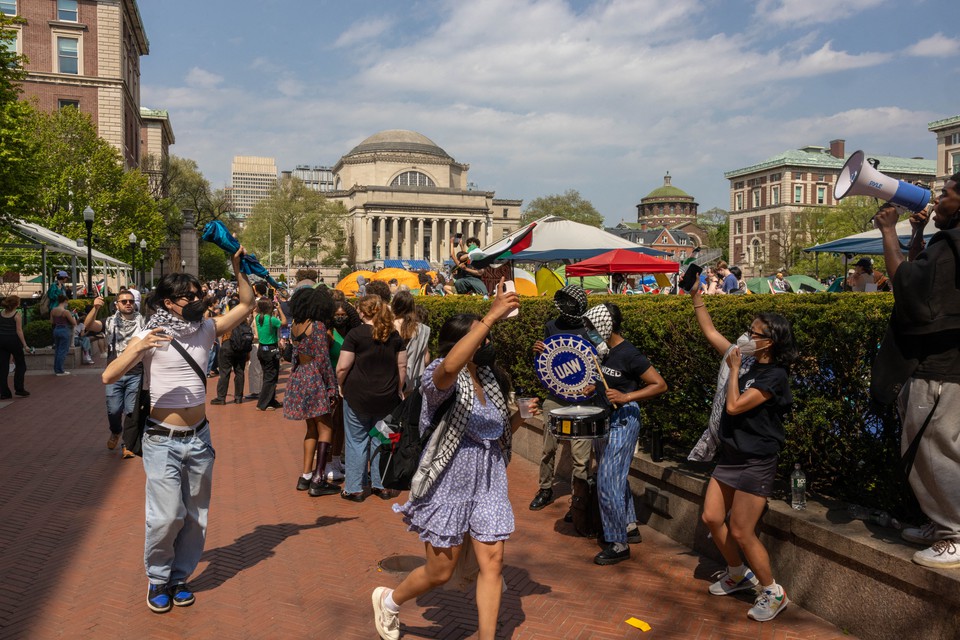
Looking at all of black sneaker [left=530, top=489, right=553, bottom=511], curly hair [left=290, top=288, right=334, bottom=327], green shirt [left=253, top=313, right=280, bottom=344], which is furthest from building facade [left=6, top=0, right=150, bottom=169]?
black sneaker [left=530, top=489, right=553, bottom=511]

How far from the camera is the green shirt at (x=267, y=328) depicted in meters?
12.4

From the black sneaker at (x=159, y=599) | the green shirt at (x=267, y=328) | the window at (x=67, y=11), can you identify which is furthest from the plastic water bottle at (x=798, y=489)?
the window at (x=67, y=11)

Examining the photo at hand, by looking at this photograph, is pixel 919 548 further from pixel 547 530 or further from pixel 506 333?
pixel 506 333

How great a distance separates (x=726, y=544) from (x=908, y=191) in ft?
7.47

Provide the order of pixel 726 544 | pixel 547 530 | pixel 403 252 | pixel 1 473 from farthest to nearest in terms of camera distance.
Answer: pixel 403 252, pixel 1 473, pixel 547 530, pixel 726 544

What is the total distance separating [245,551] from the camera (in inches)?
227

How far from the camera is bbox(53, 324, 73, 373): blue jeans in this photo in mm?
16266

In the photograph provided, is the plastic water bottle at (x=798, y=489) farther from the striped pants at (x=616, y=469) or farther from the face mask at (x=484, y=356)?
the face mask at (x=484, y=356)

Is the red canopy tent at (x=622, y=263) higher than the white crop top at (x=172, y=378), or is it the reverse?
the red canopy tent at (x=622, y=263)

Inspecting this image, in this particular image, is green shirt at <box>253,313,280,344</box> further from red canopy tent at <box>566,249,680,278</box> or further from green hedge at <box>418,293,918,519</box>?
green hedge at <box>418,293,918,519</box>

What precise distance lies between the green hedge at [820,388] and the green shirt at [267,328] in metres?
7.90

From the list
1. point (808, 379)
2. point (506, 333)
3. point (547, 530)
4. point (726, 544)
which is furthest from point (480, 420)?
point (506, 333)

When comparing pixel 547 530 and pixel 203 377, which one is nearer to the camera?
pixel 203 377

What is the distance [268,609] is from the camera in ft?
15.5
